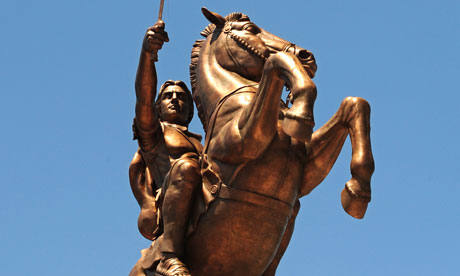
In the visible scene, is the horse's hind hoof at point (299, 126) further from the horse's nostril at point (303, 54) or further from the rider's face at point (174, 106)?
the rider's face at point (174, 106)

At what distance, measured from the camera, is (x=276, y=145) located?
9047 millimetres

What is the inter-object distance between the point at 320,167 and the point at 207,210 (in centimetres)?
113

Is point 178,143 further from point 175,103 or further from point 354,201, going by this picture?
point 354,201

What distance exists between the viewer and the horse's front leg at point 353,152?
8453 millimetres

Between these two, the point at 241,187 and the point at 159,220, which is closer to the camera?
the point at 241,187

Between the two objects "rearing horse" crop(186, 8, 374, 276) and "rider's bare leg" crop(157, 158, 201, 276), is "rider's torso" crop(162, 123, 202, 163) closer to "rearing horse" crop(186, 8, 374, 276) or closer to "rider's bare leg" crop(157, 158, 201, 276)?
"rearing horse" crop(186, 8, 374, 276)

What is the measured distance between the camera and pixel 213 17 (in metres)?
10.1

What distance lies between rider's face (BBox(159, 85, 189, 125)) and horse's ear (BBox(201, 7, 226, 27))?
0.97 metres

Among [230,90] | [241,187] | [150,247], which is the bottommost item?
[150,247]

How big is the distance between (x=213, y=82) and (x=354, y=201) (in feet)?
6.96

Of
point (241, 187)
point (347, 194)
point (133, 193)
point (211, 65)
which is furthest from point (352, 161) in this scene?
point (133, 193)

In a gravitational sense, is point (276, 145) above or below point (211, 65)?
below

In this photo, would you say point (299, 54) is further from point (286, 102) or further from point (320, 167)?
point (320, 167)

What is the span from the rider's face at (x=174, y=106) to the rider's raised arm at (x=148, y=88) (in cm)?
42
